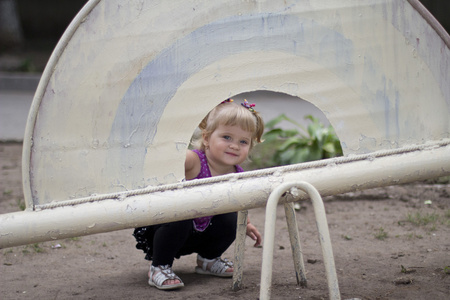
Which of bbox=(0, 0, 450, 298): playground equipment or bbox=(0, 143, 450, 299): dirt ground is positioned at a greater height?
bbox=(0, 0, 450, 298): playground equipment

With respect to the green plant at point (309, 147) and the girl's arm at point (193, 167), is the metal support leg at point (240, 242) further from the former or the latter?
the green plant at point (309, 147)

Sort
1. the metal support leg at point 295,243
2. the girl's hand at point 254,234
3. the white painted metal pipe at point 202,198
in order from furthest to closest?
the girl's hand at point 254,234 < the metal support leg at point 295,243 < the white painted metal pipe at point 202,198

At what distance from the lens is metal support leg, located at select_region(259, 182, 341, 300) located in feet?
6.74

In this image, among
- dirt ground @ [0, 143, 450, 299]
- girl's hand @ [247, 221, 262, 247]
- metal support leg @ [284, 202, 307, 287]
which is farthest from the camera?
girl's hand @ [247, 221, 262, 247]

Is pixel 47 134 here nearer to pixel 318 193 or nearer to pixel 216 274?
pixel 318 193

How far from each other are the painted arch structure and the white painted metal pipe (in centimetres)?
7

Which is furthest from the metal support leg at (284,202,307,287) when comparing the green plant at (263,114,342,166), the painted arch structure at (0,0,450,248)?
the green plant at (263,114,342,166)

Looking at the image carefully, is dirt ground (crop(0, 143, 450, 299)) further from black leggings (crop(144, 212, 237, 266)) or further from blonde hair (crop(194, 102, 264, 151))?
blonde hair (crop(194, 102, 264, 151))

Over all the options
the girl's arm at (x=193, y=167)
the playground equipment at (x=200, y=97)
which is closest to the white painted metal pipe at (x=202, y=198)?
the playground equipment at (x=200, y=97)

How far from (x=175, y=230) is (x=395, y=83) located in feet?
3.70

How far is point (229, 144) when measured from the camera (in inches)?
102

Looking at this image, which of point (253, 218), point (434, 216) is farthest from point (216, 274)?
point (434, 216)

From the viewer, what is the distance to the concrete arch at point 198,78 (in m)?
2.07

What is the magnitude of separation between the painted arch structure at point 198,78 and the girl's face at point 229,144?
0.40m
